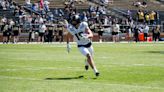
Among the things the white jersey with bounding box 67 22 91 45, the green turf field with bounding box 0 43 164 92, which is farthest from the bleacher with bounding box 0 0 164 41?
the white jersey with bounding box 67 22 91 45

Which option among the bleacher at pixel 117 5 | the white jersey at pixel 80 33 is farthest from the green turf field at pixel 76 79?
the bleacher at pixel 117 5

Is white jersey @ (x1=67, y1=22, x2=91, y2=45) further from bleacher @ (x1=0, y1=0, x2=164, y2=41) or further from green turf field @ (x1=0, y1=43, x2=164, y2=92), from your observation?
bleacher @ (x1=0, y1=0, x2=164, y2=41)

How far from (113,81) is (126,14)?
39414 mm

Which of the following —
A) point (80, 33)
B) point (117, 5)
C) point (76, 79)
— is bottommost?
point (117, 5)

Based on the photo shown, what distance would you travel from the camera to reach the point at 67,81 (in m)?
13.4

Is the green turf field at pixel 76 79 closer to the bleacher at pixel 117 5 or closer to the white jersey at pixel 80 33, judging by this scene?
the white jersey at pixel 80 33

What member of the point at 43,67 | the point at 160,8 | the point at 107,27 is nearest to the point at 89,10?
the point at 107,27

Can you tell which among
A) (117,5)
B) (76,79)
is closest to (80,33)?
(76,79)

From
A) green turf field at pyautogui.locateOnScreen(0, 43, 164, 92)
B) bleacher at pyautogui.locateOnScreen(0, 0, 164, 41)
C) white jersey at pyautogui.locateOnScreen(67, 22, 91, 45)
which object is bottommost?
bleacher at pyautogui.locateOnScreen(0, 0, 164, 41)

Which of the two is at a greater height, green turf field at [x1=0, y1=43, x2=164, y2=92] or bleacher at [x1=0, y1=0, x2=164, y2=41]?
green turf field at [x1=0, y1=43, x2=164, y2=92]

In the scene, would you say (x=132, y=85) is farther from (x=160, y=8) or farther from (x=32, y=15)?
(x=160, y=8)

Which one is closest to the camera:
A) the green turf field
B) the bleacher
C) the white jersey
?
the green turf field

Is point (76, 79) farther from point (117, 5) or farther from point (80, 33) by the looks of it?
point (117, 5)

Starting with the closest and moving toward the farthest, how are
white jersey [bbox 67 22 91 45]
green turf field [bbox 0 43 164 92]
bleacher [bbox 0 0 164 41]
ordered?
green turf field [bbox 0 43 164 92] < white jersey [bbox 67 22 91 45] < bleacher [bbox 0 0 164 41]
